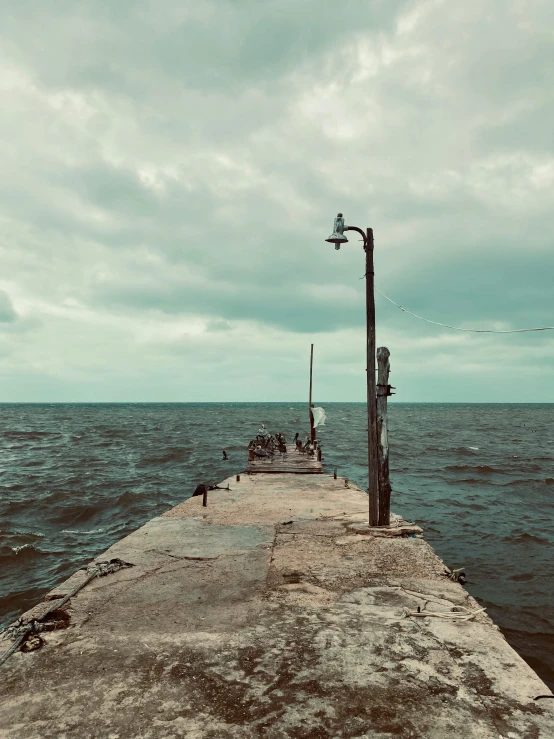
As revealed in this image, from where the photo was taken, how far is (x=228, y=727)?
3445 mm

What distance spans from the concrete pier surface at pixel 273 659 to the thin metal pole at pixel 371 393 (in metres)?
1.51

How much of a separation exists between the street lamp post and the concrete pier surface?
1.53 metres

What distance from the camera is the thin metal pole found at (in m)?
8.88

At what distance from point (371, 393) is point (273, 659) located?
5437 millimetres

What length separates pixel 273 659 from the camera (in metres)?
4.31

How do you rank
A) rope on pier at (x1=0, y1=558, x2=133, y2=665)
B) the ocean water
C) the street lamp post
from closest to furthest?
rope on pier at (x1=0, y1=558, x2=133, y2=665)
the street lamp post
the ocean water

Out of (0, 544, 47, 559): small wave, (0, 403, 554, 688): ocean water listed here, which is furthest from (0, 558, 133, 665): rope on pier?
(0, 544, 47, 559): small wave

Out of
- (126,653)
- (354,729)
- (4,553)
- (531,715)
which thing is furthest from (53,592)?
(4,553)

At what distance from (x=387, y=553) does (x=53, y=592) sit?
4.95m

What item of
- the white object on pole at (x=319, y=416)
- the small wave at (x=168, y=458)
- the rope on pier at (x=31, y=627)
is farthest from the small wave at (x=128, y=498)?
the rope on pier at (x=31, y=627)

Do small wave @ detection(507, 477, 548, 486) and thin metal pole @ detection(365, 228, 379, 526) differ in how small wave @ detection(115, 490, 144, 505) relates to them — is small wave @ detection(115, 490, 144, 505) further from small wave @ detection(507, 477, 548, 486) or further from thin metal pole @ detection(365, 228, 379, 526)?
small wave @ detection(507, 477, 548, 486)

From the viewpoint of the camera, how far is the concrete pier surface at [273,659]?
351 centimetres

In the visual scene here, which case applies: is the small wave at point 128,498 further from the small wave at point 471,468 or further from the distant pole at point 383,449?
the small wave at point 471,468

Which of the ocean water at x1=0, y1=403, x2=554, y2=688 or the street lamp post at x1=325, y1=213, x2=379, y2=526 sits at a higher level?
the street lamp post at x1=325, y1=213, x2=379, y2=526
